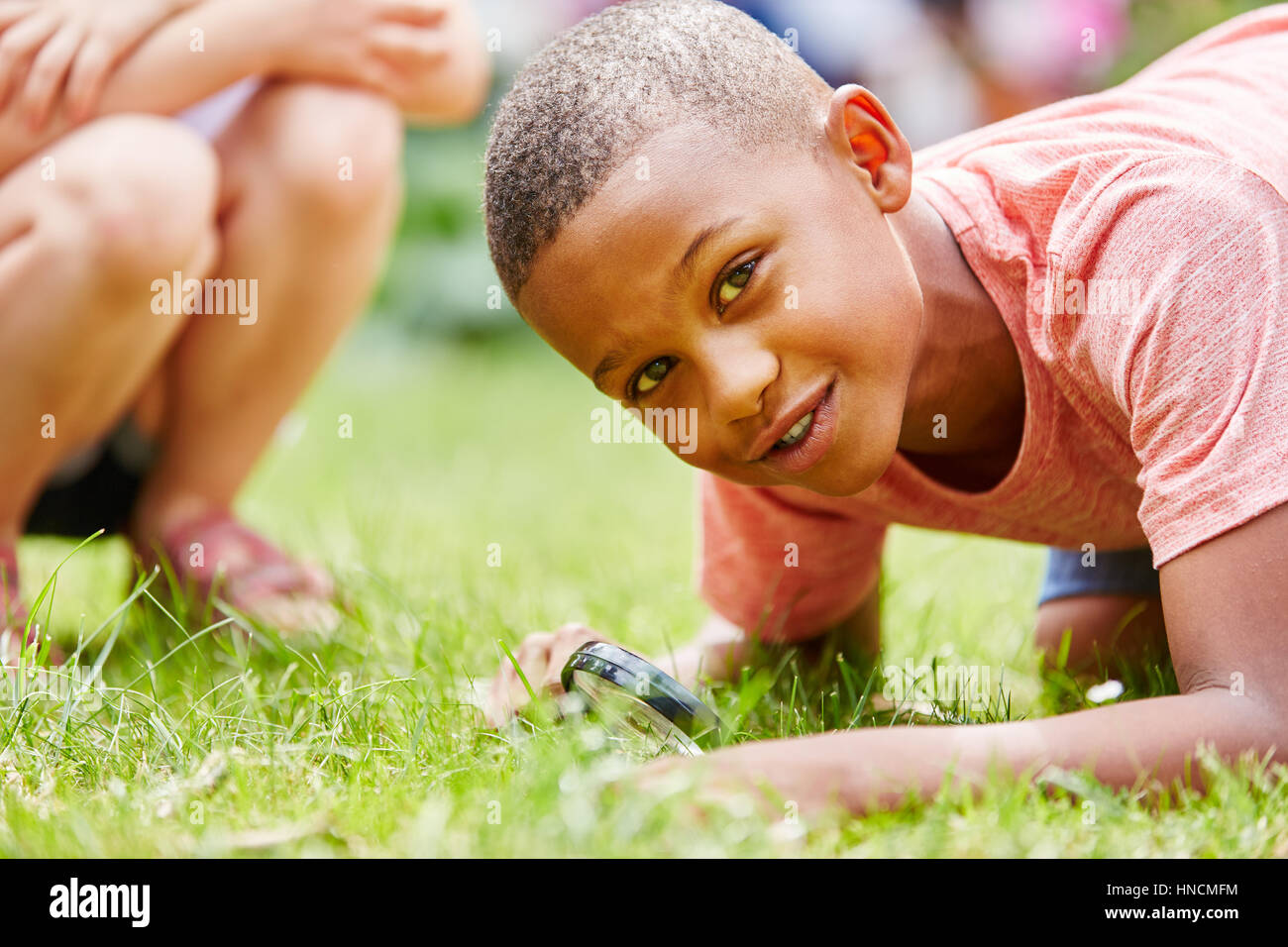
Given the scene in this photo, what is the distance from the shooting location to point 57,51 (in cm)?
205

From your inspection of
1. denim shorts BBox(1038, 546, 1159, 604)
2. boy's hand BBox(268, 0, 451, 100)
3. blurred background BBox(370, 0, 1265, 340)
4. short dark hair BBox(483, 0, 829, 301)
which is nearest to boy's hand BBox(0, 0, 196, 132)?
boy's hand BBox(268, 0, 451, 100)

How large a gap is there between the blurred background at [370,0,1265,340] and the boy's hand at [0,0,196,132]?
4.52 meters

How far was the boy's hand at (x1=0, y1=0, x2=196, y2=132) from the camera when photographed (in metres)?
2.04

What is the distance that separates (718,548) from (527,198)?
80cm

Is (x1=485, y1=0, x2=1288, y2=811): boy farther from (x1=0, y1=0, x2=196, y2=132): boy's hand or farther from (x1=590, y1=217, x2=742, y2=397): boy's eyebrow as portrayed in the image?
(x1=0, y1=0, x2=196, y2=132): boy's hand

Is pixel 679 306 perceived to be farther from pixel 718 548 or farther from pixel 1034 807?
pixel 718 548

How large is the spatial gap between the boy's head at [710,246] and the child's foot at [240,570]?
808 mm

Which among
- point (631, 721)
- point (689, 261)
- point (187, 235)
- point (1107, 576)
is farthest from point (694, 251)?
point (1107, 576)

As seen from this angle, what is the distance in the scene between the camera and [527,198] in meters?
1.50

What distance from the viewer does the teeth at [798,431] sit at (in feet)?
4.94

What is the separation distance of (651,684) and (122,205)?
1142 mm

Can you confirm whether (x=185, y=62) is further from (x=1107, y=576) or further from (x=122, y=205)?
(x=1107, y=576)
